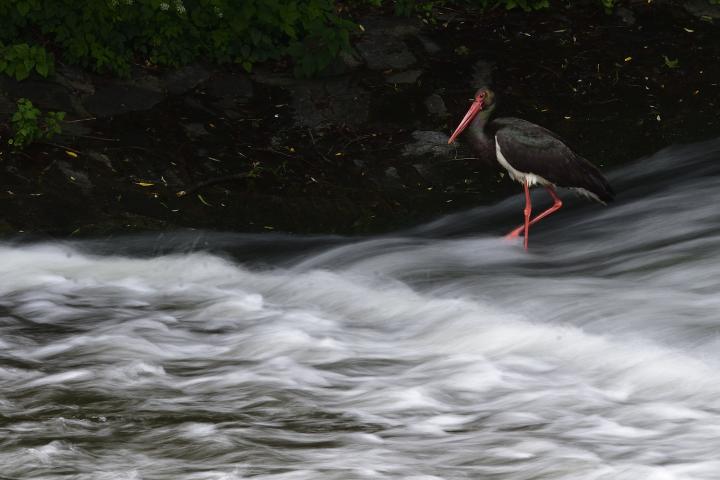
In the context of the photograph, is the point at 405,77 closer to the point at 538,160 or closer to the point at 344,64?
the point at 344,64

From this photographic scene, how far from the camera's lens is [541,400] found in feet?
15.3

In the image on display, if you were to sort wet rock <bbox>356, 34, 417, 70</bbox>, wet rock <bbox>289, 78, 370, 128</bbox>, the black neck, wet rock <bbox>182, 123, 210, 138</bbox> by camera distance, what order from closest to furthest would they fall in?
the black neck → wet rock <bbox>182, 123, 210, 138</bbox> → wet rock <bbox>289, 78, 370, 128</bbox> → wet rock <bbox>356, 34, 417, 70</bbox>

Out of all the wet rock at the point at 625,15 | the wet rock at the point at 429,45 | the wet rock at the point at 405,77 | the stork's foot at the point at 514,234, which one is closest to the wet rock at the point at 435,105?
the wet rock at the point at 405,77

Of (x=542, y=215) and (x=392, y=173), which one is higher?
(x=392, y=173)

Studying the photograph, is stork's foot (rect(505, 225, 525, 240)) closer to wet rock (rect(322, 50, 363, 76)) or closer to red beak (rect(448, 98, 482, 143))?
red beak (rect(448, 98, 482, 143))

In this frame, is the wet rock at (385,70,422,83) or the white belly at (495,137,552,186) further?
the wet rock at (385,70,422,83)

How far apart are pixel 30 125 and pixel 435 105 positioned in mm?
3106

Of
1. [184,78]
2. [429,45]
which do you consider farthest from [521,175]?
[184,78]

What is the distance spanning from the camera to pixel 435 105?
30.0ft

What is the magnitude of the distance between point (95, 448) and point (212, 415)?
1.79 ft

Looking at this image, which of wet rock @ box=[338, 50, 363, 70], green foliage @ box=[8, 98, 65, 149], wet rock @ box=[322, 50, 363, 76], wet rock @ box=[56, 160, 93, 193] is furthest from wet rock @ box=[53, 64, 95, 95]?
wet rock @ box=[338, 50, 363, 70]

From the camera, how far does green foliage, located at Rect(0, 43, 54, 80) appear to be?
8430 mm

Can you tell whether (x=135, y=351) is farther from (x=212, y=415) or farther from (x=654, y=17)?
(x=654, y=17)

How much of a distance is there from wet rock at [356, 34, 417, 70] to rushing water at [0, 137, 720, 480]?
212 cm
